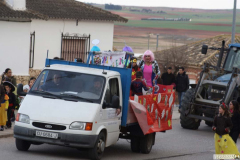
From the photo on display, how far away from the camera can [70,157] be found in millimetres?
11578

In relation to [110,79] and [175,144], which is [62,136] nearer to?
[110,79]

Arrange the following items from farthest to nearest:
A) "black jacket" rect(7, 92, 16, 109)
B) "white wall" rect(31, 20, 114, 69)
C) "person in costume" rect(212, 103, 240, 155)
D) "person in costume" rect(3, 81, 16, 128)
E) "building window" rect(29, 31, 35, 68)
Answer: "white wall" rect(31, 20, 114, 69) → "building window" rect(29, 31, 35, 68) → "black jacket" rect(7, 92, 16, 109) → "person in costume" rect(3, 81, 16, 128) → "person in costume" rect(212, 103, 240, 155)

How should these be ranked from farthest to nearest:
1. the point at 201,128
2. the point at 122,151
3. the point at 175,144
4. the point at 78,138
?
the point at 201,128, the point at 175,144, the point at 122,151, the point at 78,138

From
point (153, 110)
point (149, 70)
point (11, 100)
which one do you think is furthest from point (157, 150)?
A: point (11, 100)

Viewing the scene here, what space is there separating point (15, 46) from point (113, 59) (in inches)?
433

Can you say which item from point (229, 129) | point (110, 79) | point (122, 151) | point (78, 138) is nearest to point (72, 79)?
point (110, 79)

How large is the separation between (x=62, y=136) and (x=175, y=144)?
522 centimetres

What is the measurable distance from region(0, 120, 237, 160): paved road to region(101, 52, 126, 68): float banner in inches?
81.0

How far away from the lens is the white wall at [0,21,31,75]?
23719 millimetres

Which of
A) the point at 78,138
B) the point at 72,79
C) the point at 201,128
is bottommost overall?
the point at 201,128

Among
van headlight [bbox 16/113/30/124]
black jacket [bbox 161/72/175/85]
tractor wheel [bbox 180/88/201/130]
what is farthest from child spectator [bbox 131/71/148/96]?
black jacket [bbox 161/72/175/85]

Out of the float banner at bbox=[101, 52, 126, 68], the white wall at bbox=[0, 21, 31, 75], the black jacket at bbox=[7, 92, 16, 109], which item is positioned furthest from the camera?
the white wall at bbox=[0, 21, 31, 75]

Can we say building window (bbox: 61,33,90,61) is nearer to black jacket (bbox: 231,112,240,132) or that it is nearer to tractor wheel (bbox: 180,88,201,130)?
tractor wheel (bbox: 180,88,201,130)

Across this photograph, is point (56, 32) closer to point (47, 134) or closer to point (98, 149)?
point (98, 149)
